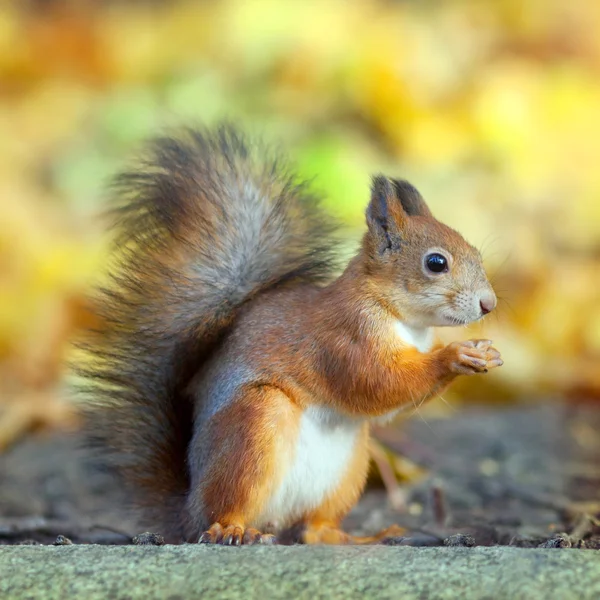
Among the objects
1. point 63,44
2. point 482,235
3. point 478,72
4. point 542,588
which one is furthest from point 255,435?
point 63,44

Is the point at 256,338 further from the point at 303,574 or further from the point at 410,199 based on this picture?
the point at 303,574

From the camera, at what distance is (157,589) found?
1448 mm

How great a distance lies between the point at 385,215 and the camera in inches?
78.8

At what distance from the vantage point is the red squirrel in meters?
1.87

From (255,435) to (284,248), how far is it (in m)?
0.47

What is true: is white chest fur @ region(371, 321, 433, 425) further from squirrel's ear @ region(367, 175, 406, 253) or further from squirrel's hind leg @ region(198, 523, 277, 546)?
squirrel's hind leg @ region(198, 523, 277, 546)

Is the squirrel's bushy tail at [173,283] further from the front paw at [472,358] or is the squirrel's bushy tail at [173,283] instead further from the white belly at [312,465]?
the front paw at [472,358]

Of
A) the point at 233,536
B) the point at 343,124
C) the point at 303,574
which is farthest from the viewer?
the point at 343,124

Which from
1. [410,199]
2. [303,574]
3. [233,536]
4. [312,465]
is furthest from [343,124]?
[303,574]

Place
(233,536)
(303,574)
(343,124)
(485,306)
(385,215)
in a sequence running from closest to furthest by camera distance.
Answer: (303,574) → (233,536) → (485,306) → (385,215) → (343,124)

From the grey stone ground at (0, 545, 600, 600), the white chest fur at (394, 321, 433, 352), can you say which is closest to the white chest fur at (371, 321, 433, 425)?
the white chest fur at (394, 321, 433, 352)

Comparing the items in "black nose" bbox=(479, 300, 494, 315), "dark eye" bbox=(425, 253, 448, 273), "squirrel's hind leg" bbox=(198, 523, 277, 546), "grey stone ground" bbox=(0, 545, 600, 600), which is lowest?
"squirrel's hind leg" bbox=(198, 523, 277, 546)

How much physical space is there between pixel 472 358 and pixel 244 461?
17.4 inches

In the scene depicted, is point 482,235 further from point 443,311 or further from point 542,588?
point 542,588
